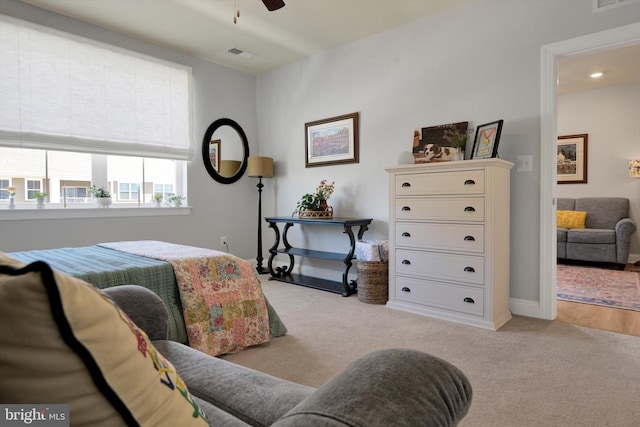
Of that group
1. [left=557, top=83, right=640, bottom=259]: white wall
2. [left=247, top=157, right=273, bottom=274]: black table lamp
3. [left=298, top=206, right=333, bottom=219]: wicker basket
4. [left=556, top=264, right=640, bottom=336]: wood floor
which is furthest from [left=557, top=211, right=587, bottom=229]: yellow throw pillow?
[left=247, top=157, right=273, bottom=274]: black table lamp

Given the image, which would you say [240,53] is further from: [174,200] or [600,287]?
[600,287]

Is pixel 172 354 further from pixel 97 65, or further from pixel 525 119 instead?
pixel 97 65

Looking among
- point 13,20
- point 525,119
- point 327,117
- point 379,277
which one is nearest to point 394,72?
point 327,117

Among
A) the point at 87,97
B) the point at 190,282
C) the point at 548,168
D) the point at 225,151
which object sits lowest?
the point at 190,282

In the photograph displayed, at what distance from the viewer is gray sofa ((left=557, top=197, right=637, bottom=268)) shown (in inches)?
203

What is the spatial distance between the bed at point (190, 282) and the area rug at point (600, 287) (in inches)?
122

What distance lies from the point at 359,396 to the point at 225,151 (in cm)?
466

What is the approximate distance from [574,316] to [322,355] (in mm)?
2211

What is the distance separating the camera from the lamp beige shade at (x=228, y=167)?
4859mm

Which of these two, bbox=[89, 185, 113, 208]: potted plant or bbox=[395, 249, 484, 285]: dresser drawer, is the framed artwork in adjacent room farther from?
bbox=[89, 185, 113, 208]: potted plant

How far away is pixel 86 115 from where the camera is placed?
3641mm

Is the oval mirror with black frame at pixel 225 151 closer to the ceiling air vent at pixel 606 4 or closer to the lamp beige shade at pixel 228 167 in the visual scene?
the lamp beige shade at pixel 228 167

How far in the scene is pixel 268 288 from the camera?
13.3 ft

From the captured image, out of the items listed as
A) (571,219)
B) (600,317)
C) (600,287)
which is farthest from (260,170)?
(571,219)
